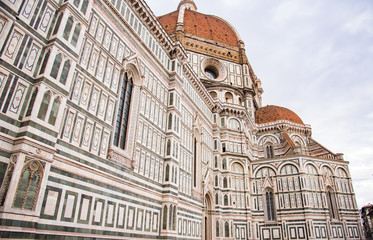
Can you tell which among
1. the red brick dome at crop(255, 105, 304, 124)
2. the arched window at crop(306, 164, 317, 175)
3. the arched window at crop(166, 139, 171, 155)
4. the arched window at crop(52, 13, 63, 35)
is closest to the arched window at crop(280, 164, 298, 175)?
the arched window at crop(306, 164, 317, 175)

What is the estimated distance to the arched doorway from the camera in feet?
68.1

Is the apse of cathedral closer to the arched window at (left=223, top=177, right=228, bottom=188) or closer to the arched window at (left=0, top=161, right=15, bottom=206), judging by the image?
the arched window at (left=0, top=161, right=15, bottom=206)

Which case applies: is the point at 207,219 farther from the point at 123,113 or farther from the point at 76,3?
the point at 76,3

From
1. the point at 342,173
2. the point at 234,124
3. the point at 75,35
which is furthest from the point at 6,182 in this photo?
the point at 342,173

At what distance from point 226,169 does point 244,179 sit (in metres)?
1.87

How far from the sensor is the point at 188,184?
1792cm

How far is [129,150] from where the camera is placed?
12.5 meters

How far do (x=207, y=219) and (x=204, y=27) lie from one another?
2488cm

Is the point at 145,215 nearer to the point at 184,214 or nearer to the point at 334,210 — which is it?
the point at 184,214

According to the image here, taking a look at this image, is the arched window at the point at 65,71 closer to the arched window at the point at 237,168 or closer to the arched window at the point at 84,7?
the arched window at the point at 84,7

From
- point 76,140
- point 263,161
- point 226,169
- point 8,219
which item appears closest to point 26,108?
point 76,140

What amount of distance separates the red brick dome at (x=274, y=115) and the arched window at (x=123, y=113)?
73.4ft

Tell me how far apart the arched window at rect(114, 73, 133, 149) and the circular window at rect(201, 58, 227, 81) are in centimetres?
1863

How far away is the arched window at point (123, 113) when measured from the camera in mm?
12375
